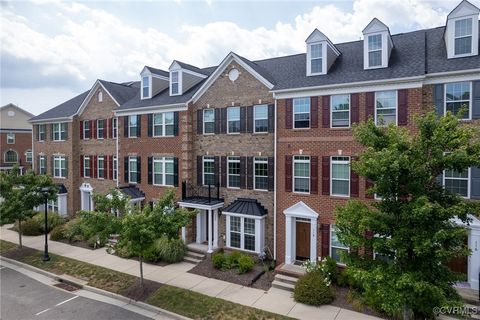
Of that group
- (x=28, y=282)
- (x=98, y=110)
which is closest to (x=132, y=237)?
(x=28, y=282)

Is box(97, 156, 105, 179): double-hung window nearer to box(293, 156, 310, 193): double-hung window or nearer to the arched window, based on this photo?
box(293, 156, 310, 193): double-hung window

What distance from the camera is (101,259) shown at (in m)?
18.6

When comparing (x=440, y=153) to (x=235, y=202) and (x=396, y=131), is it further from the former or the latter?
(x=235, y=202)

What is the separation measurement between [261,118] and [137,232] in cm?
906

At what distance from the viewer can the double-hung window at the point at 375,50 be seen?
49.4ft

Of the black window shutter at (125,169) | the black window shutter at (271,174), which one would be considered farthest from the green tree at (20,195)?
the black window shutter at (271,174)

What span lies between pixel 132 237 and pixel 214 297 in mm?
4398

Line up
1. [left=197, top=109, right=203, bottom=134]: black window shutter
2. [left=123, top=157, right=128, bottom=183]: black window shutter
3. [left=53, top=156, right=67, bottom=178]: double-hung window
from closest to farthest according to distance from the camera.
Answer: [left=197, top=109, right=203, bottom=134]: black window shutter → [left=123, top=157, right=128, bottom=183]: black window shutter → [left=53, top=156, right=67, bottom=178]: double-hung window

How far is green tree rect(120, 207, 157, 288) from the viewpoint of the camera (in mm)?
13086

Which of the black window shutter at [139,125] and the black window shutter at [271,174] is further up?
the black window shutter at [139,125]

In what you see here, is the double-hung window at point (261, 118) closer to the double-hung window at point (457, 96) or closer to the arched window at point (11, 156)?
the double-hung window at point (457, 96)

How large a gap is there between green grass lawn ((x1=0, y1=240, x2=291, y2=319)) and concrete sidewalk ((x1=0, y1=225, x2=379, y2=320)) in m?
0.43

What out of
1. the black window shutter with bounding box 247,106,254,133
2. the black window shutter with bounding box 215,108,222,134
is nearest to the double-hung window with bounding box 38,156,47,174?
the black window shutter with bounding box 215,108,222,134

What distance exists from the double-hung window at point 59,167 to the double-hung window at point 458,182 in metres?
28.9
